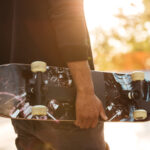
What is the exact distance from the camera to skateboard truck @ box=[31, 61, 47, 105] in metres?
1.44

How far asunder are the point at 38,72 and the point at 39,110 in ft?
0.63

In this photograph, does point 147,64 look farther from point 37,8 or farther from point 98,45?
point 37,8

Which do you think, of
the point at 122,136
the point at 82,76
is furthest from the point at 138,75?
the point at 122,136

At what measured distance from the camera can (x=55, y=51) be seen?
1521mm

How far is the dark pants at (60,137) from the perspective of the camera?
140 centimetres

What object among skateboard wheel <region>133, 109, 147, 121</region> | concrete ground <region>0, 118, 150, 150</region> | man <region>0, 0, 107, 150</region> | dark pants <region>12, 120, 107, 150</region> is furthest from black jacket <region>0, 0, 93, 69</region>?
concrete ground <region>0, 118, 150, 150</region>

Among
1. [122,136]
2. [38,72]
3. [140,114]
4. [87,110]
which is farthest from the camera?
[122,136]

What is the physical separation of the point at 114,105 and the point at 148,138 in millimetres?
2737

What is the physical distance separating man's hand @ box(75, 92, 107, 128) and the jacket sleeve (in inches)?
7.3

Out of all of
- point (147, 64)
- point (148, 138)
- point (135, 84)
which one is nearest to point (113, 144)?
point (148, 138)

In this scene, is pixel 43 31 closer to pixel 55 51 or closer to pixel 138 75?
pixel 55 51

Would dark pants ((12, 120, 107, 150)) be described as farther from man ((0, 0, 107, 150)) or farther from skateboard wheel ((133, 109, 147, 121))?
skateboard wheel ((133, 109, 147, 121))

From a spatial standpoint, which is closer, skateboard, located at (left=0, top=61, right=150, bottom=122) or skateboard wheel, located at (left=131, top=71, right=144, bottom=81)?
skateboard, located at (left=0, top=61, right=150, bottom=122)

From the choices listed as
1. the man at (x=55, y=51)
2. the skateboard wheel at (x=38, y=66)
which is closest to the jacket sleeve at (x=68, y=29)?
the man at (x=55, y=51)
